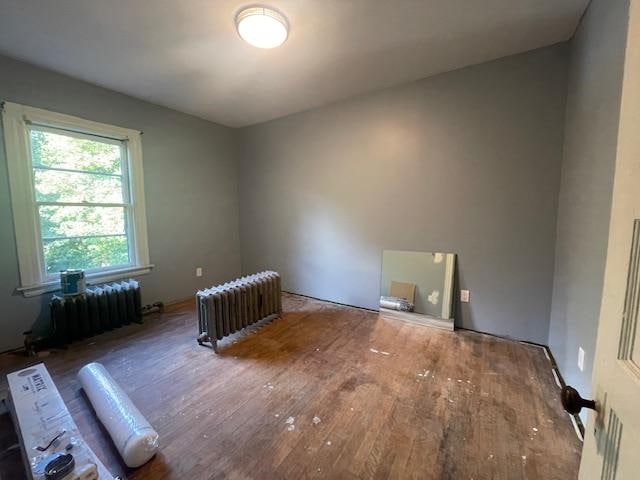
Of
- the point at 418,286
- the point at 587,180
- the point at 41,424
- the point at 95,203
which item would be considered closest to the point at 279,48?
the point at 587,180

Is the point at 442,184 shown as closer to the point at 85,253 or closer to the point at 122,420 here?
the point at 122,420

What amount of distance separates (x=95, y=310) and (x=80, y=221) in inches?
36.6

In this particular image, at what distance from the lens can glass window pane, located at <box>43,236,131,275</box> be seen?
256 centimetres

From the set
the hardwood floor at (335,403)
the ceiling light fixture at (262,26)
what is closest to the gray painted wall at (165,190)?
the hardwood floor at (335,403)

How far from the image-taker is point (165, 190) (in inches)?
132

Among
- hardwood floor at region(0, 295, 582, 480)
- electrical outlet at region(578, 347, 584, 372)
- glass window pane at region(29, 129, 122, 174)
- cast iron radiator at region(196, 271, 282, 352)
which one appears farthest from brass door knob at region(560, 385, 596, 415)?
glass window pane at region(29, 129, 122, 174)

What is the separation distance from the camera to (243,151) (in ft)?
13.6

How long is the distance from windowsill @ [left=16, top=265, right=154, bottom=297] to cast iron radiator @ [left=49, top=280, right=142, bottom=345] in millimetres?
98

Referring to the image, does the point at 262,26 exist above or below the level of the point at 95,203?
above

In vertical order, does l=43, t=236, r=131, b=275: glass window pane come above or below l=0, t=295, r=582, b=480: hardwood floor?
above

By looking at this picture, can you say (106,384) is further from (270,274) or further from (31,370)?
(270,274)

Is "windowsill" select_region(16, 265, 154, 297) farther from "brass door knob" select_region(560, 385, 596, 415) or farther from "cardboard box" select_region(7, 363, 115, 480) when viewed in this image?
"brass door knob" select_region(560, 385, 596, 415)

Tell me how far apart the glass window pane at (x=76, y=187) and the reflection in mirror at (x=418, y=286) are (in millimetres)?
3123

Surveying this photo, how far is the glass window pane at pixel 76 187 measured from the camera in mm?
2471
